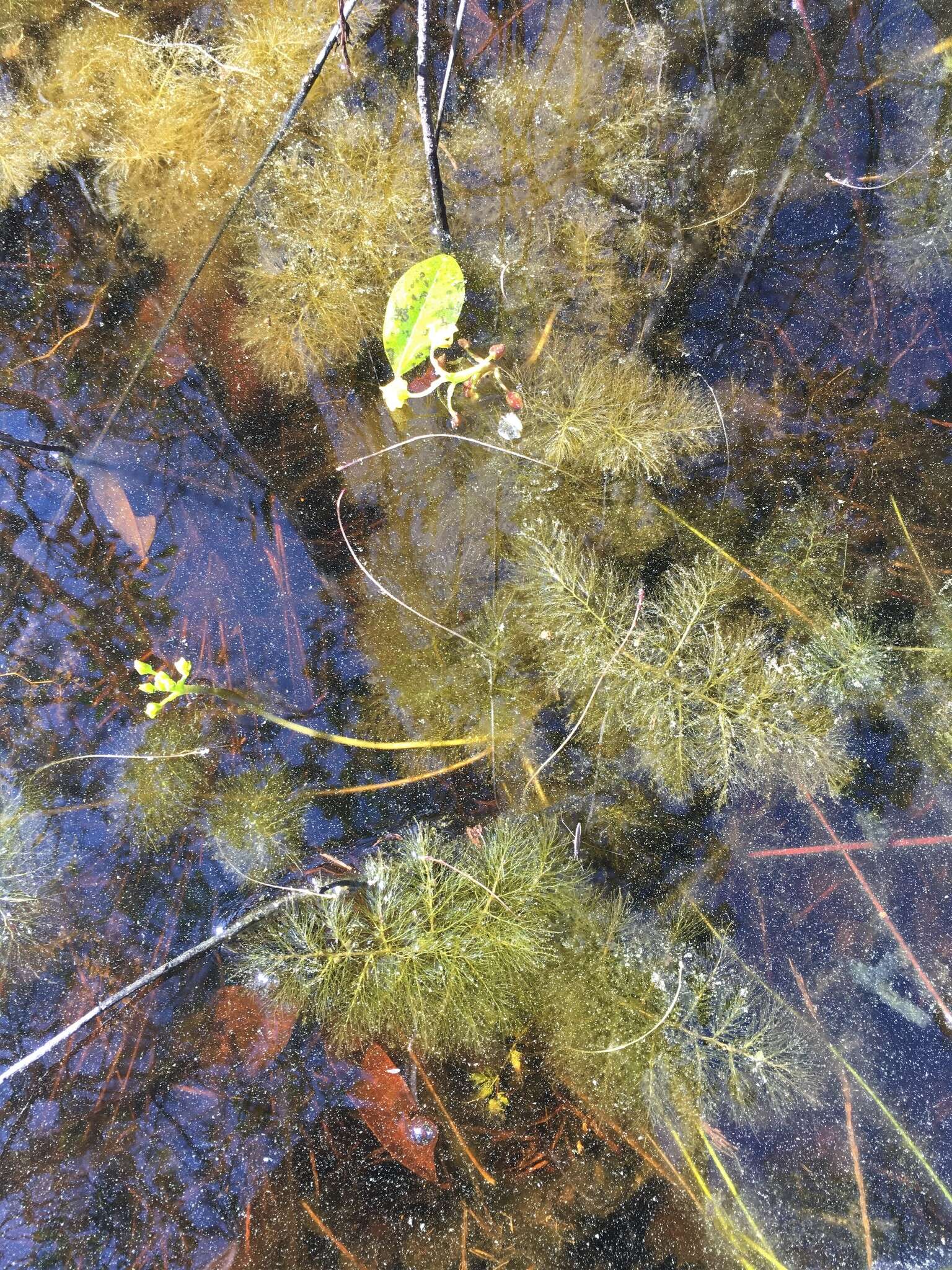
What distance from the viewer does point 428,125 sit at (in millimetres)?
3096

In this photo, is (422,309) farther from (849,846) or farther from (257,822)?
(849,846)

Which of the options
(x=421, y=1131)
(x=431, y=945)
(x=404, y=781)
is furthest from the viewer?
(x=404, y=781)

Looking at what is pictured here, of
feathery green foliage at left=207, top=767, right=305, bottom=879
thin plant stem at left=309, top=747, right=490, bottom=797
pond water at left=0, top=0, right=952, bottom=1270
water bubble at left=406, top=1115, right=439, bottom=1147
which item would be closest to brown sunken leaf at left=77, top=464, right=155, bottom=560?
pond water at left=0, top=0, right=952, bottom=1270

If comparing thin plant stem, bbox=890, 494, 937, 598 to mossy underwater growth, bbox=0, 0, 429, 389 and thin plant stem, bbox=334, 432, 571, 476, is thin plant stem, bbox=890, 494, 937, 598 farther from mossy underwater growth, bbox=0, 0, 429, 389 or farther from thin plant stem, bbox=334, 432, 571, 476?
mossy underwater growth, bbox=0, 0, 429, 389

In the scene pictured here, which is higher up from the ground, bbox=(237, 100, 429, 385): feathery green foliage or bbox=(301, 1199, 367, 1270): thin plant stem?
bbox=(237, 100, 429, 385): feathery green foliage

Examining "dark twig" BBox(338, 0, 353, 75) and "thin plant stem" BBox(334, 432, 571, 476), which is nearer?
"dark twig" BBox(338, 0, 353, 75)

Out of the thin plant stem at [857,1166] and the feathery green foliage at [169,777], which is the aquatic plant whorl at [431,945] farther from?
the thin plant stem at [857,1166]

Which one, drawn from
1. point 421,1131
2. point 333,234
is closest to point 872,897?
point 421,1131

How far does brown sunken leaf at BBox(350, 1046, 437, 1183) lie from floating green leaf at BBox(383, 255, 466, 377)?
296cm

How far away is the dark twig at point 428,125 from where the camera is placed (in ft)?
10.1

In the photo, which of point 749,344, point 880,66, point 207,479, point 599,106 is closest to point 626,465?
point 749,344

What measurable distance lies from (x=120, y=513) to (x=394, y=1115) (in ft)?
9.45

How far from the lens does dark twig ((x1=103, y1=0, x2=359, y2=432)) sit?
3158 millimetres

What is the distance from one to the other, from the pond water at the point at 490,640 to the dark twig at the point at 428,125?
0.07 m
